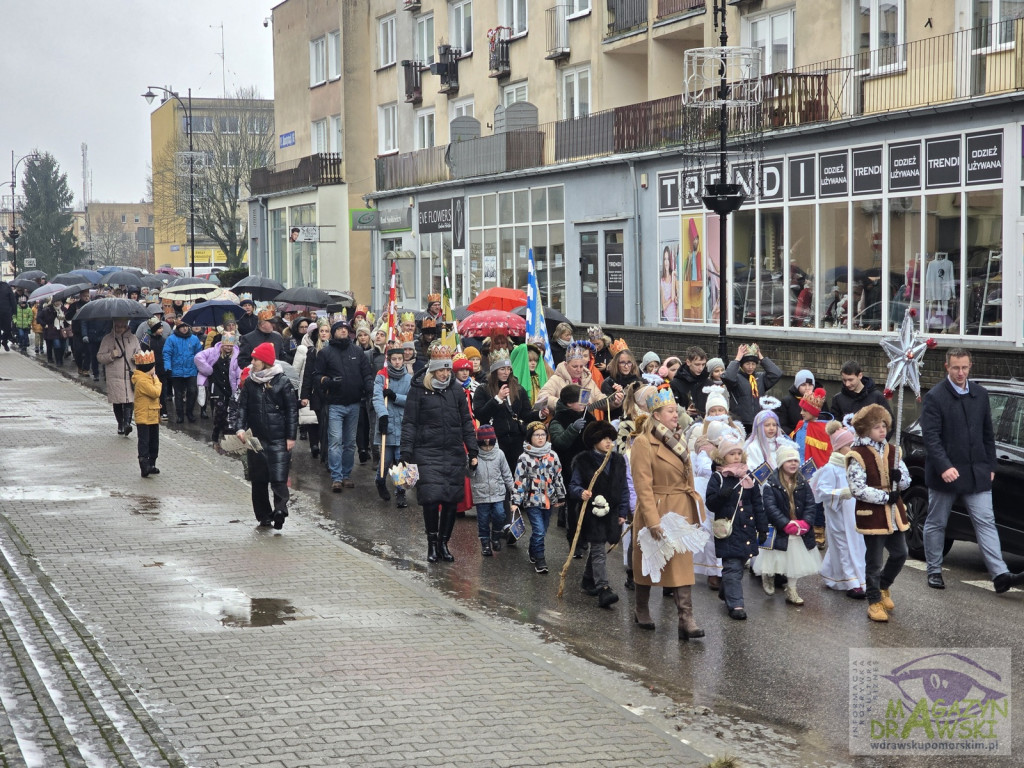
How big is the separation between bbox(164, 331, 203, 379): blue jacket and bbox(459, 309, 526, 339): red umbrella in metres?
5.95

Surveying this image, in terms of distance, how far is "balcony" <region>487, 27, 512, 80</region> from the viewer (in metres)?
37.1

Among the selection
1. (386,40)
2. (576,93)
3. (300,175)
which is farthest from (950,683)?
(300,175)

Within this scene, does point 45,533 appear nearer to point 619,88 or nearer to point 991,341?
point 991,341

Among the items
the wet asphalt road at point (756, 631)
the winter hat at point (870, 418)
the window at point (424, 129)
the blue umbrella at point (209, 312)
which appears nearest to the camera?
the wet asphalt road at point (756, 631)

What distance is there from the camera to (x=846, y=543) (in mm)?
10586

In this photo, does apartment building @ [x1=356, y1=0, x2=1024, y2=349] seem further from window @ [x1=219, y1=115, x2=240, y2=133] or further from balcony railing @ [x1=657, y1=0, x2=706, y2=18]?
window @ [x1=219, y1=115, x2=240, y2=133]

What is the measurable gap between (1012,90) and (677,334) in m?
7.53

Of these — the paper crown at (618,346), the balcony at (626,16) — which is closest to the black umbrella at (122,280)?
the balcony at (626,16)

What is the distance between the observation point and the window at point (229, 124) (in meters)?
79.6

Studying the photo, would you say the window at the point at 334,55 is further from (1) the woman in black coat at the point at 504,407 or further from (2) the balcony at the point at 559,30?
(1) the woman in black coat at the point at 504,407

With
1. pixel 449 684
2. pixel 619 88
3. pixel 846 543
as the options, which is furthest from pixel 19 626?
pixel 619 88

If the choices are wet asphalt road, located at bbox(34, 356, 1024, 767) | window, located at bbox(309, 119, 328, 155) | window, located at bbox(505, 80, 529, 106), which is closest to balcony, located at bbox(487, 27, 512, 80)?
window, located at bbox(505, 80, 529, 106)

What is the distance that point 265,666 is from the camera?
26.2 ft

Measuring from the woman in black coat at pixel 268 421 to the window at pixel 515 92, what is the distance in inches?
973
